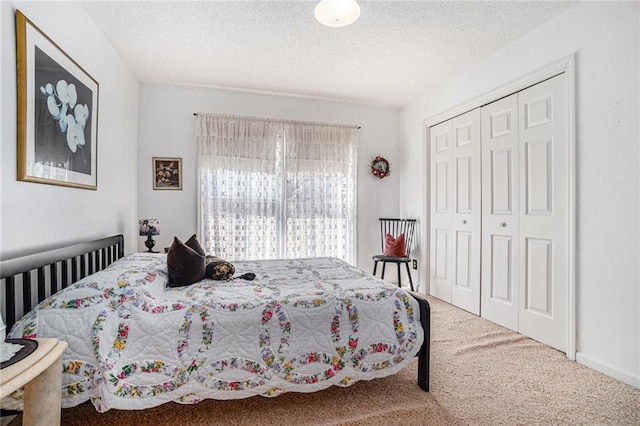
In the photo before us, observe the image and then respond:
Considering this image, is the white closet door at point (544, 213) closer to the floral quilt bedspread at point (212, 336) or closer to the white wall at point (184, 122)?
the floral quilt bedspread at point (212, 336)

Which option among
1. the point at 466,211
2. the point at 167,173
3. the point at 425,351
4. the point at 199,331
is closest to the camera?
the point at 199,331

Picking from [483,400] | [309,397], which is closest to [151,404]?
[309,397]

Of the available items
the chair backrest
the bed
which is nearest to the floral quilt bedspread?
the bed

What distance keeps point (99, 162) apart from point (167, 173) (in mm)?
1191

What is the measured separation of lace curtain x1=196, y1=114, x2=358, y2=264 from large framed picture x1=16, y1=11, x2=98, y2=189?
1539mm

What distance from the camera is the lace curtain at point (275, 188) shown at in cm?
390

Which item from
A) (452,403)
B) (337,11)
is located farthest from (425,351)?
(337,11)

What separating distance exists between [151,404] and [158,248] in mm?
2622

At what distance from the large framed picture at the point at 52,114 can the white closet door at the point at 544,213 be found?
3.55 meters

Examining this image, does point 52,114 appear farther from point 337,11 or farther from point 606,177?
point 606,177

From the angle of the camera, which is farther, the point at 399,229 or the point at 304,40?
the point at 399,229

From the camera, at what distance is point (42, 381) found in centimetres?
116

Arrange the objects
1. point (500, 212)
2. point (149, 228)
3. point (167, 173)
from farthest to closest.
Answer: point (167, 173), point (149, 228), point (500, 212)

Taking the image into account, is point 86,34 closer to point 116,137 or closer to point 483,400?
point 116,137
